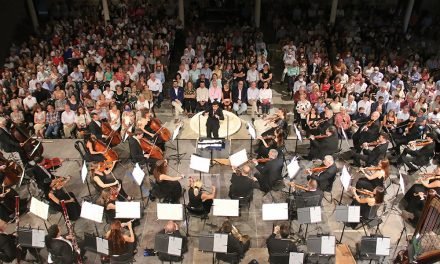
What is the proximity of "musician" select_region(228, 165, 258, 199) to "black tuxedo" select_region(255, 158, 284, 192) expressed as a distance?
1.92ft

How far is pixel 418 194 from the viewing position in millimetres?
8539

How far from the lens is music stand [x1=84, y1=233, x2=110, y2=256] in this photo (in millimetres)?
7086

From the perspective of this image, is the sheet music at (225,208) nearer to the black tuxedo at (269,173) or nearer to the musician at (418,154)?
the black tuxedo at (269,173)

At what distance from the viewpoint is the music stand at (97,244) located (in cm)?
709

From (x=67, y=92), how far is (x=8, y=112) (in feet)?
5.68

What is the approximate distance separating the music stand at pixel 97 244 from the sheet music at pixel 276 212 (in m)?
2.77

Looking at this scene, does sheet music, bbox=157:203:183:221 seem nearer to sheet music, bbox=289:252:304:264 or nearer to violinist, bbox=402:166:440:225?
sheet music, bbox=289:252:304:264

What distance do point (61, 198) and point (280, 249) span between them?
4461mm

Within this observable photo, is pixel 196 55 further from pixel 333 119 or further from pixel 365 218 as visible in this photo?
pixel 365 218

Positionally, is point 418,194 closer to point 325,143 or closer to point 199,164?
point 325,143

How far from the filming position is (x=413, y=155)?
10047 mm

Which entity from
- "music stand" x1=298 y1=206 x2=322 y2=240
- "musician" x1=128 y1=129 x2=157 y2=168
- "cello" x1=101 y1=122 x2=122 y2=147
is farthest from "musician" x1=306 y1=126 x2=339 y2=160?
"cello" x1=101 y1=122 x2=122 y2=147

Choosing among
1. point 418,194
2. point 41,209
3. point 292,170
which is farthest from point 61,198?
point 418,194

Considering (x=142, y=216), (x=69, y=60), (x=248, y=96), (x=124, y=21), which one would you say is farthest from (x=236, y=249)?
(x=124, y=21)
